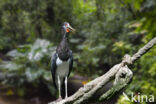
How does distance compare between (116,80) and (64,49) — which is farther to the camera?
(64,49)

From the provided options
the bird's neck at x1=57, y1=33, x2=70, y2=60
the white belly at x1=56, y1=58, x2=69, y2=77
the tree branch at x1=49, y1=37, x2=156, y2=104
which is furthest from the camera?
the white belly at x1=56, y1=58, x2=69, y2=77

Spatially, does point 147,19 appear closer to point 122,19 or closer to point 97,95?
point 97,95

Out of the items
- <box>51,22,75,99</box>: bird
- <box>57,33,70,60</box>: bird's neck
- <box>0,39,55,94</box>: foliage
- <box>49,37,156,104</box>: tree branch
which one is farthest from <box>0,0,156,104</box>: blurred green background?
<box>49,37,156,104</box>: tree branch

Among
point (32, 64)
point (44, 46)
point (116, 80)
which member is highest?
point (116, 80)

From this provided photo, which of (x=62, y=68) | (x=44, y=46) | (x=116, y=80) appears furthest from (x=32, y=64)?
(x=116, y=80)

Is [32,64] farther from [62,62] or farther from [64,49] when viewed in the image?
[64,49]

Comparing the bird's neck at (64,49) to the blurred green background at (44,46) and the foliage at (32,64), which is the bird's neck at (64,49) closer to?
the blurred green background at (44,46)

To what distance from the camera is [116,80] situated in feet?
2.71

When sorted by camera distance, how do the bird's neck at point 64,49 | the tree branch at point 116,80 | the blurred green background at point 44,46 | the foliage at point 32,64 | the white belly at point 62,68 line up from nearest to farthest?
the tree branch at point 116,80, the bird's neck at point 64,49, the white belly at point 62,68, the blurred green background at point 44,46, the foliage at point 32,64

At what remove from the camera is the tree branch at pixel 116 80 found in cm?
79

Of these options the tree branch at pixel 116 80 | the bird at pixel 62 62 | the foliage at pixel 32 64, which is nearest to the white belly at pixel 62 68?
the bird at pixel 62 62

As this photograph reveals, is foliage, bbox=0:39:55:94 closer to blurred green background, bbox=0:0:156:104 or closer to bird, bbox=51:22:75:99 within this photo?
blurred green background, bbox=0:0:156:104

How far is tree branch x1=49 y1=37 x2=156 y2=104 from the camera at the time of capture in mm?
790

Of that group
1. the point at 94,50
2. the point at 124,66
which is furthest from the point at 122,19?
Result: the point at 124,66
